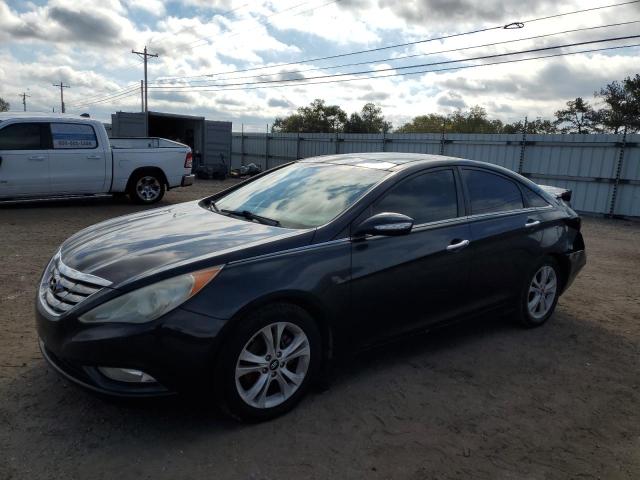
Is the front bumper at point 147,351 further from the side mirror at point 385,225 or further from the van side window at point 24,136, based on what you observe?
the van side window at point 24,136

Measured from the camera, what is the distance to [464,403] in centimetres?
333

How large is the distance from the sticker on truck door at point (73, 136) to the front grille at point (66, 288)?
808 cm

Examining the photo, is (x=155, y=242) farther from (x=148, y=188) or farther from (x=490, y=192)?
(x=148, y=188)

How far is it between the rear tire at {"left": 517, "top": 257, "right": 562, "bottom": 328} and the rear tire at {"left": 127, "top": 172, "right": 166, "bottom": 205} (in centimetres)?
924

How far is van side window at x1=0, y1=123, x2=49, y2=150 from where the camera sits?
31.4 feet

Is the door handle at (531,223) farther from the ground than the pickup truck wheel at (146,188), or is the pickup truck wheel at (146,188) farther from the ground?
the door handle at (531,223)

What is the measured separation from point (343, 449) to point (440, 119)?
2668 inches

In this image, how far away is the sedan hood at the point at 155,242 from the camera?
111 inches

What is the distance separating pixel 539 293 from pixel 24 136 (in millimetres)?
9288

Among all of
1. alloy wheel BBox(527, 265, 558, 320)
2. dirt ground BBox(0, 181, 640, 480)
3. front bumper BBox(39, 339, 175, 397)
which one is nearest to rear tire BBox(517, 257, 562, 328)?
alloy wheel BBox(527, 265, 558, 320)

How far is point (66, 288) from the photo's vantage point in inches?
112

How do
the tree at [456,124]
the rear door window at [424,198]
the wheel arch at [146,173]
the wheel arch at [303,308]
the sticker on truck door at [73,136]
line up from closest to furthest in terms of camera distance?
the wheel arch at [303,308] < the rear door window at [424,198] < the sticker on truck door at [73,136] < the wheel arch at [146,173] < the tree at [456,124]

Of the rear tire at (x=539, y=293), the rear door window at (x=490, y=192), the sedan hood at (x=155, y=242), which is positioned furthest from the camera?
the rear tire at (x=539, y=293)

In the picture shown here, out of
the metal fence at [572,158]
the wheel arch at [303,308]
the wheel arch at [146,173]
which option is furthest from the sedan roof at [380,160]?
the metal fence at [572,158]
